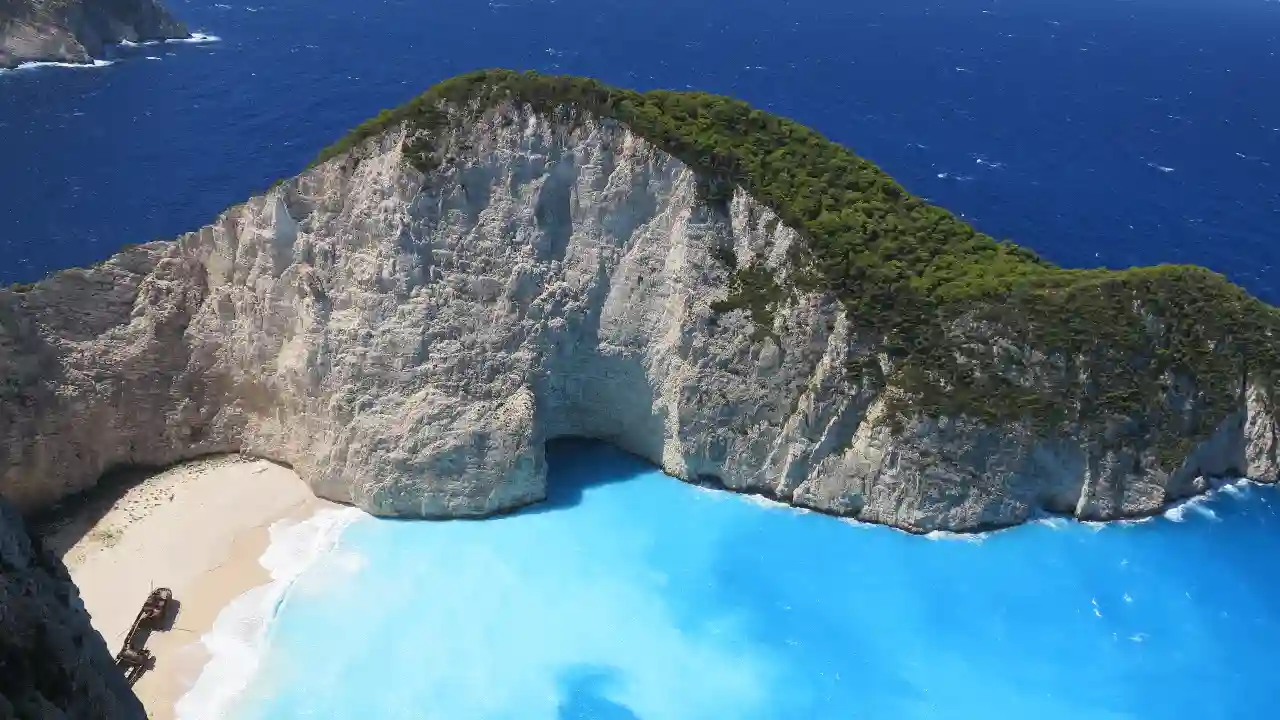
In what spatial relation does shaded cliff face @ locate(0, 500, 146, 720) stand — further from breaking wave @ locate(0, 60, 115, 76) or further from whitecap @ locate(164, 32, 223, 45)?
whitecap @ locate(164, 32, 223, 45)

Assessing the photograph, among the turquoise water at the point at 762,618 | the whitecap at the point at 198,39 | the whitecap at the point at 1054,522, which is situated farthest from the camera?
the whitecap at the point at 198,39

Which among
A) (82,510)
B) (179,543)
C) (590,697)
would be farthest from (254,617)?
(590,697)

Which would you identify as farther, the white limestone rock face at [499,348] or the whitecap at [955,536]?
the whitecap at [955,536]

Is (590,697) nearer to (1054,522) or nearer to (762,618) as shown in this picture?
(762,618)

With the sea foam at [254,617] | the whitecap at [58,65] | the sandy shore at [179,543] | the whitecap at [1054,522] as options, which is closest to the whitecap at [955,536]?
the whitecap at [1054,522]

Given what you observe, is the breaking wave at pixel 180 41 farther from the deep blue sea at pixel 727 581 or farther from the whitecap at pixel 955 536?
the whitecap at pixel 955 536

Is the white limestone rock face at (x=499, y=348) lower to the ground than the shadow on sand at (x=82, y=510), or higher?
higher

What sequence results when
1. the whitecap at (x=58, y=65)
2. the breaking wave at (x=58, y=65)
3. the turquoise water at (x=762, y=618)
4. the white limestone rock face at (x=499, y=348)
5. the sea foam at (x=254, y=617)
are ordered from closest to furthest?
1. the sea foam at (x=254, y=617)
2. the turquoise water at (x=762, y=618)
3. the white limestone rock face at (x=499, y=348)
4. the breaking wave at (x=58, y=65)
5. the whitecap at (x=58, y=65)

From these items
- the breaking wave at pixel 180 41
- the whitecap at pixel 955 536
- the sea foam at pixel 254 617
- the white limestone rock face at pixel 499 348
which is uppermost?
the breaking wave at pixel 180 41
